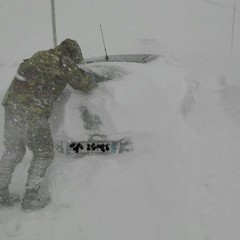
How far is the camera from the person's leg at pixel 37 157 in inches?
210

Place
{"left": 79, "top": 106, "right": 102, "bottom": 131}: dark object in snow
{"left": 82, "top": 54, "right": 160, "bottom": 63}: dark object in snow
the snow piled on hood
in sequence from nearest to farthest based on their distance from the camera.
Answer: the snow piled on hood
{"left": 79, "top": 106, "right": 102, "bottom": 131}: dark object in snow
{"left": 82, "top": 54, "right": 160, "bottom": 63}: dark object in snow

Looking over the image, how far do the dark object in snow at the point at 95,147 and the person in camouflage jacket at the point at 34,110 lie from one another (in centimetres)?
24

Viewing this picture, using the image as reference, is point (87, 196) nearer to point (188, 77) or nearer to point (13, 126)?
point (13, 126)

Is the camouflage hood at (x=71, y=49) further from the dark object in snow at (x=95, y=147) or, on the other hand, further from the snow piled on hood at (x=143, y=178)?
the dark object in snow at (x=95, y=147)

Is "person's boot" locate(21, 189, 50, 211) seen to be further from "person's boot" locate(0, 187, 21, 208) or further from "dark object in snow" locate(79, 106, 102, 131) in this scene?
"dark object in snow" locate(79, 106, 102, 131)

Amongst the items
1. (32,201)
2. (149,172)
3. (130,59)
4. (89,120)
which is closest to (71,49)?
(89,120)

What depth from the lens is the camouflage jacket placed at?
529 cm

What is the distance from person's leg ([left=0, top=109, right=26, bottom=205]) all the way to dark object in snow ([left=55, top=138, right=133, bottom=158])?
0.53 meters

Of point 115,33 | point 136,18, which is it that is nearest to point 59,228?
point 115,33

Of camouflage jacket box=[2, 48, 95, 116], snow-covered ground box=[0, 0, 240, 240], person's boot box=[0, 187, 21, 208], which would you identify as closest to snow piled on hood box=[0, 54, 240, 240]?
snow-covered ground box=[0, 0, 240, 240]

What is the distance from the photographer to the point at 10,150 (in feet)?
18.1

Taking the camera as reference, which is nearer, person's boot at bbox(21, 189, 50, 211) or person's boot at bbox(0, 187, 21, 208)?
person's boot at bbox(21, 189, 50, 211)

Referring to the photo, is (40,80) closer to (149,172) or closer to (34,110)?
(34,110)

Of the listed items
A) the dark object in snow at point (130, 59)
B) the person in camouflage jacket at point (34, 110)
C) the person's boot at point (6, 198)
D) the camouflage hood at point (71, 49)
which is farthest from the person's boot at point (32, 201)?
the dark object in snow at point (130, 59)
